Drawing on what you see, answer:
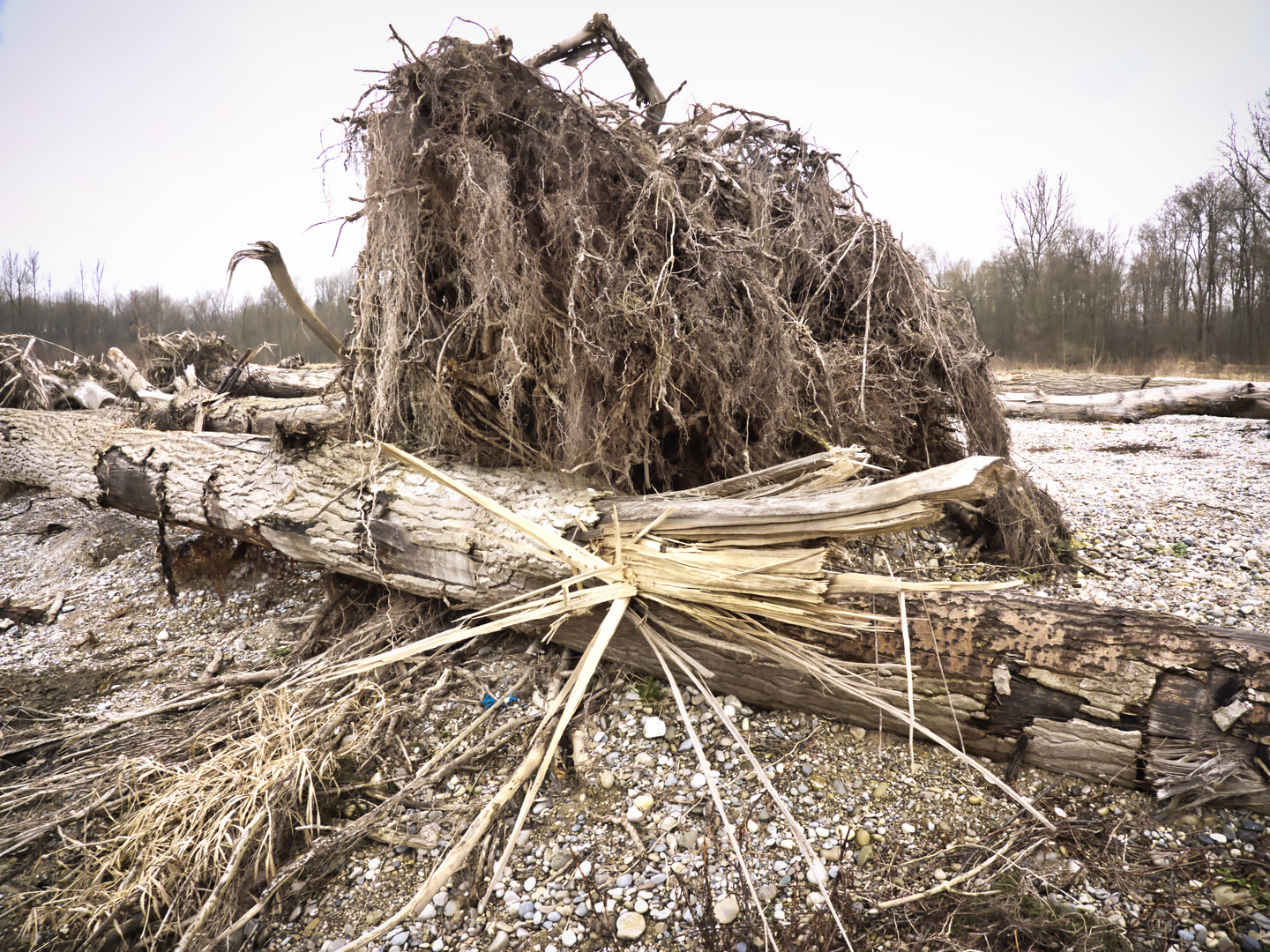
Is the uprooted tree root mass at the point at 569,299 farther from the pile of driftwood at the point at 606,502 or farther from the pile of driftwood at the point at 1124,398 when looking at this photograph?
the pile of driftwood at the point at 1124,398

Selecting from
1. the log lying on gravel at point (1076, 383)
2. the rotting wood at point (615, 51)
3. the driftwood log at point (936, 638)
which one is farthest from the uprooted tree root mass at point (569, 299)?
the log lying on gravel at point (1076, 383)

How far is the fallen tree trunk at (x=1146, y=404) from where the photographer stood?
8438 millimetres

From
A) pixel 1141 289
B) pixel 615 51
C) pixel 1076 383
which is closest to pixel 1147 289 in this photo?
pixel 1141 289

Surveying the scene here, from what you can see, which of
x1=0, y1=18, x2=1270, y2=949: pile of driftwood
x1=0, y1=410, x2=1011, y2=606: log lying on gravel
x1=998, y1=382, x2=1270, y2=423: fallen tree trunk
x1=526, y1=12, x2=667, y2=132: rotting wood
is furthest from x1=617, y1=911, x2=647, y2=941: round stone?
x1=998, y1=382, x2=1270, y2=423: fallen tree trunk

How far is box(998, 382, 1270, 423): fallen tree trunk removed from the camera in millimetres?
8438

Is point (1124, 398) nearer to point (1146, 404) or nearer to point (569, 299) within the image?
point (1146, 404)

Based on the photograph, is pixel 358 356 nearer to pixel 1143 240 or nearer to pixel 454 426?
pixel 454 426

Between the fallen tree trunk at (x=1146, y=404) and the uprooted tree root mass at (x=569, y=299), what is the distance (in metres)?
7.53

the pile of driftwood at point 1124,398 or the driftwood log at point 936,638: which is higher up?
the pile of driftwood at point 1124,398

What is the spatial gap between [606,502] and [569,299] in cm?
87

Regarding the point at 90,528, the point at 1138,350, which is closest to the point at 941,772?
the point at 90,528

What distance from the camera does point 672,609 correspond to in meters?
2.36

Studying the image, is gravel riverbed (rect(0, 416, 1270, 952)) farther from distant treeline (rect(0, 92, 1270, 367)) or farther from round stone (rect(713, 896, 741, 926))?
distant treeline (rect(0, 92, 1270, 367))

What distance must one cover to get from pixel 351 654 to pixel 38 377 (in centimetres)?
634
